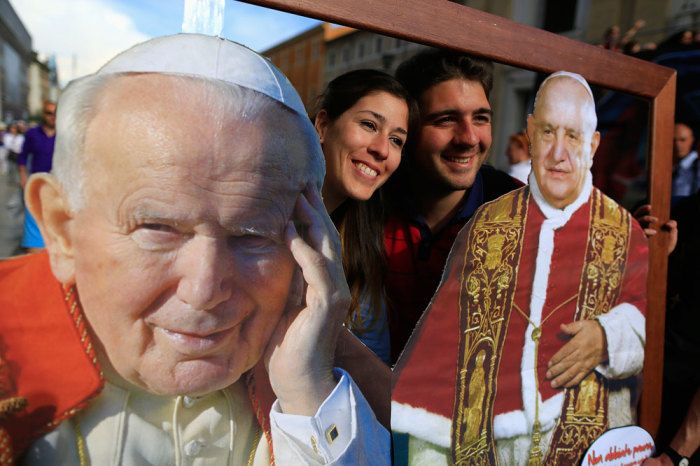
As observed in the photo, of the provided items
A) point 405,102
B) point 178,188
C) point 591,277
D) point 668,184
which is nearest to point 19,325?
Result: point 178,188

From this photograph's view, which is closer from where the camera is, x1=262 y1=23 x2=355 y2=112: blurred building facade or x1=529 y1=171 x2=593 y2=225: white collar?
x1=262 y1=23 x2=355 y2=112: blurred building facade

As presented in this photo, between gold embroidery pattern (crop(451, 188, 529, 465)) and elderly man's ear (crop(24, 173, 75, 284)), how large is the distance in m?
1.21

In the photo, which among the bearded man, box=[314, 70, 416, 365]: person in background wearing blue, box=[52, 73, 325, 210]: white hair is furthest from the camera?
the bearded man

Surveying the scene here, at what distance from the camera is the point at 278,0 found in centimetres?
124

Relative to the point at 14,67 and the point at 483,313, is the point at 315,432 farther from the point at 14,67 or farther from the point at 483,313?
the point at 14,67

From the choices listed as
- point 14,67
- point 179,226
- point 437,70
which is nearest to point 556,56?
point 437,70

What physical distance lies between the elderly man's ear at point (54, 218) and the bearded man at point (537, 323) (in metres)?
1.04

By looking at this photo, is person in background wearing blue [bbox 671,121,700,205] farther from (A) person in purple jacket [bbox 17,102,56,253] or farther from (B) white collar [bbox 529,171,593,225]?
(A) person in purple jacket [bbox 17,102,56,253]

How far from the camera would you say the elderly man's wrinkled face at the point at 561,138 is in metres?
1.85

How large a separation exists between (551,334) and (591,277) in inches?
12.4

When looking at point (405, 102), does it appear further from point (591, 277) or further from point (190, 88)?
point (591, 277)

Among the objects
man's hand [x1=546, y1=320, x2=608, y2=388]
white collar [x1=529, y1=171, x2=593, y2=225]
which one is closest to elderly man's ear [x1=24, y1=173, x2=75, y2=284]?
white collar [x1=529, y1=171, x2=593, y2=225]

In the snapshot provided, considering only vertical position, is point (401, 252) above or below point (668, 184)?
below

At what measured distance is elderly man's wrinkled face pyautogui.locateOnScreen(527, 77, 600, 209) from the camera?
1852mm
